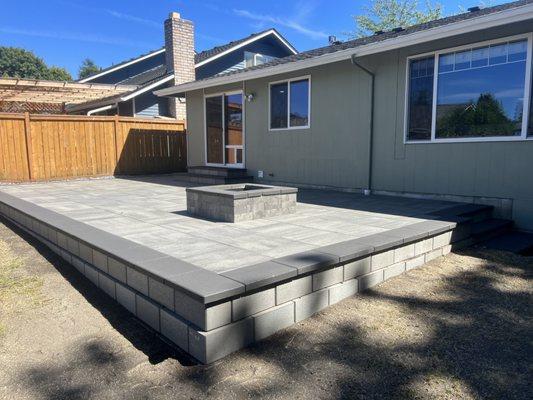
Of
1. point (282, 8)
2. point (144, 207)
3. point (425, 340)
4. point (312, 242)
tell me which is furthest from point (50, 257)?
point (282, 8)

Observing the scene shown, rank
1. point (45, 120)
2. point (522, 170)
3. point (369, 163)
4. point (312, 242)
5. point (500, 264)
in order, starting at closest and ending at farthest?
point (312, 242)
point (500, 264)
point (522, 170)
point (369, 163)
point (45, 120)

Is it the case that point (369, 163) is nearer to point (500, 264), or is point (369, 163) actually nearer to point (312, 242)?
point (500, 264)

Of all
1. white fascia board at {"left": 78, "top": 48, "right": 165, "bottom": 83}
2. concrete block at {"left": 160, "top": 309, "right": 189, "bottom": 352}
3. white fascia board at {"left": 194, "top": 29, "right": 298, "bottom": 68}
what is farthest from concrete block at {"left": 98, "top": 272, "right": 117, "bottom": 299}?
white fascia board at {"left": 78, "top": 48, "right": 165, "bottom": 83}

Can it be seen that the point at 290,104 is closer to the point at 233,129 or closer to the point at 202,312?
the point at 233,129

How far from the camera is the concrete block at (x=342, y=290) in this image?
10.6ft

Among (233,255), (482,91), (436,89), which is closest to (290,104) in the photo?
(436,89)

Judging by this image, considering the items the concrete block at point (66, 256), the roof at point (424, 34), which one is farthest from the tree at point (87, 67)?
the concrete block at point (66, 256)

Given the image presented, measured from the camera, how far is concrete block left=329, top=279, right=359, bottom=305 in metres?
3.22

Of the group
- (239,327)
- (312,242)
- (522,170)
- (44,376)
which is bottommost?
(44,376)

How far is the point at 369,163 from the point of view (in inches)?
298

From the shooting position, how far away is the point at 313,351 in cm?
259

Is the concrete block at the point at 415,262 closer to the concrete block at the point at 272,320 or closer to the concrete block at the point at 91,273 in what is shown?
the concrete block at the point at 272,320

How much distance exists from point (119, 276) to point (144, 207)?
3.00m

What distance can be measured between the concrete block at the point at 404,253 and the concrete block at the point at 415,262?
0.17 feet
